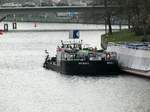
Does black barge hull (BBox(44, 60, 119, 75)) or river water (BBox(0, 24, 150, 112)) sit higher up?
black barge hull (BBox(44, 60, 119, 75))

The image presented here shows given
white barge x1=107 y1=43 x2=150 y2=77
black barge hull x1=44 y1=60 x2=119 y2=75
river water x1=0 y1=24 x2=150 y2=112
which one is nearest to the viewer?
river water x1=0 y1=24 x2=150 y2=112

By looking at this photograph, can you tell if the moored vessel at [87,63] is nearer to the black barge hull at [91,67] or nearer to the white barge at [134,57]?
the black barge hull at [91,67]

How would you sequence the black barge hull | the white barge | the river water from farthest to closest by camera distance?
the black barge hull, the white barge, the river water

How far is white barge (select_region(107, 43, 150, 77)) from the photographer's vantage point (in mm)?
77875

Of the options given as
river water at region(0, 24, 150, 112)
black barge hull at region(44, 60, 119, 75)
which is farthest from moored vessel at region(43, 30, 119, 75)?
river water at region(0, 24, 150, 112)

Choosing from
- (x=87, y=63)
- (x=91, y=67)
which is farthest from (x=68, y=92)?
(x=91, y=67)

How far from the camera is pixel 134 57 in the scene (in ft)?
266

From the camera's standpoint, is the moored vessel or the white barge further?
the moored vessel

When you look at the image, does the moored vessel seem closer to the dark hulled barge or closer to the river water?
the dark hulled barge

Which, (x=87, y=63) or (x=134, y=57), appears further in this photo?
(x=134, y=57)

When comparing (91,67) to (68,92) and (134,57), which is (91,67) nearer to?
(134,57)

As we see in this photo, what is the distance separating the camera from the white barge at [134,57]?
7788 centimetres

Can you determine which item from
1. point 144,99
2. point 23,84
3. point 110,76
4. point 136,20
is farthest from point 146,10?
point 144,99

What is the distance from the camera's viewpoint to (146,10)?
10238cm
